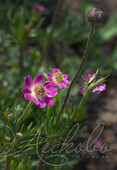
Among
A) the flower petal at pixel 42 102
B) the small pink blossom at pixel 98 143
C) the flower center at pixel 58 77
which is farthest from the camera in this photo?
the small pink blossom at pixel 98 143

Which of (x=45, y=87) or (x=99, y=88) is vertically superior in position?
(x=99, y=88)

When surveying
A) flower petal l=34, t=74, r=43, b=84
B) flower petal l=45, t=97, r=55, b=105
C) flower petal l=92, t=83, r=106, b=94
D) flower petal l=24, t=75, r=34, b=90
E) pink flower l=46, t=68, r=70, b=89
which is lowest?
flower petal l=45, t=97, r=55, b=105

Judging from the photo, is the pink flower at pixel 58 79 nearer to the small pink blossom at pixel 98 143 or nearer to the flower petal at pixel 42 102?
the flower petal at pixel 42 102

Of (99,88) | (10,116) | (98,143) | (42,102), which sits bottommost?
(98,143)

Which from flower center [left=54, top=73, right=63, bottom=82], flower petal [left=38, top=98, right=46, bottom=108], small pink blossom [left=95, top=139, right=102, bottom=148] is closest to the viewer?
flower petal [left=38, top=98, right=46, bottom=108]

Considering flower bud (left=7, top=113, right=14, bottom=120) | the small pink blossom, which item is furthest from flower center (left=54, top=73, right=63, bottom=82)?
the small pink blossom

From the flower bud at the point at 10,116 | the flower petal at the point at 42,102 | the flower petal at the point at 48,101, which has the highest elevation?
the flower petal at the point at 48,101

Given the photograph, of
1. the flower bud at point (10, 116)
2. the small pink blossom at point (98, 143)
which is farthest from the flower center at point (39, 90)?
the small pink blossom at point (98, 143)

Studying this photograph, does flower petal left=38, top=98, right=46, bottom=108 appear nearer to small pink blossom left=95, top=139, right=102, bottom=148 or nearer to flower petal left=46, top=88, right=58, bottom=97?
flower petal left=46, top=88, right=58, bottom=97

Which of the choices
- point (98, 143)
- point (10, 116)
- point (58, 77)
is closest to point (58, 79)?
point (58, 77)

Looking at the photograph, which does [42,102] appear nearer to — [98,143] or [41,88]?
[41,88]
